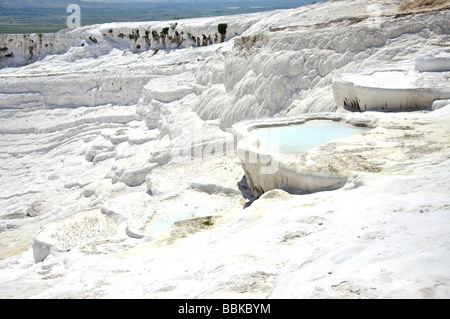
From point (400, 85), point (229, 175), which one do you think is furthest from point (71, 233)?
point (400, 85)

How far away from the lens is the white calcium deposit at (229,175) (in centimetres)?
479

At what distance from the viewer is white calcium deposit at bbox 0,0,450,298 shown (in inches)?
188

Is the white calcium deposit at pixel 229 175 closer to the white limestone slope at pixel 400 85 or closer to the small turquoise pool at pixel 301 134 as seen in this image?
the white limestone slope at pixel 400 85

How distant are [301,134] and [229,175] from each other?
6.30ft

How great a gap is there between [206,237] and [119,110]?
1759cm

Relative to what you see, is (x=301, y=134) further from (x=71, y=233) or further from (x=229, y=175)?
(x=71, y=233)

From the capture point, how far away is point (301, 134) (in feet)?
30.8

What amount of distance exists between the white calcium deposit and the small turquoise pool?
1.38ft

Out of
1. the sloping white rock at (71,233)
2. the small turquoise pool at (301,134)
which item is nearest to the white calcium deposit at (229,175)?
the sloping white rock at (71,233)

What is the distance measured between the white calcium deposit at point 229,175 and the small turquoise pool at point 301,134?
422 millimetres

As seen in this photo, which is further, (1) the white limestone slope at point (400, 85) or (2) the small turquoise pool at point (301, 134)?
(1) the white limestone slope at point (400, 85)

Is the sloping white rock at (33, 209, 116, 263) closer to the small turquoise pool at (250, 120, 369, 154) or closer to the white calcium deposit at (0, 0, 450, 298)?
the white calcium deposit at (0, 0, 450, 298)
